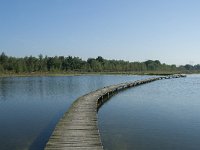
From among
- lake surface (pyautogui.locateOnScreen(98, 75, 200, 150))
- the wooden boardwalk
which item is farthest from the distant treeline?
the wooden boardwalk

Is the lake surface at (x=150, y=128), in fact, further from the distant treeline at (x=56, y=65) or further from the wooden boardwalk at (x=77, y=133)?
the distant treeline at (x=56, y=65)

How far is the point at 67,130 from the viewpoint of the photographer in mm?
16656

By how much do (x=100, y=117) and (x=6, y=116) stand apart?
7.62m

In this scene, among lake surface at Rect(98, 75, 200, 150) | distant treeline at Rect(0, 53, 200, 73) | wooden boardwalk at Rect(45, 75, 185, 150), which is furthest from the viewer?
distant treeline at Rect(0, 53, 200, 73)

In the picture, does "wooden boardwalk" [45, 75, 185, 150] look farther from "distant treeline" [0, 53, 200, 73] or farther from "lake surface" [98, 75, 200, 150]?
"distant treeline" [0, 53, 200, 73]

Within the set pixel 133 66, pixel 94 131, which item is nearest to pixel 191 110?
pixel 94 131

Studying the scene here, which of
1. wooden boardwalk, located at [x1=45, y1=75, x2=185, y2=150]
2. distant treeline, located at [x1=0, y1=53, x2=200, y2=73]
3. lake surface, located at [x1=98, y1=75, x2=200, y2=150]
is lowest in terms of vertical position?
lake surface, located at [x1=98, y1=75, x2=200, y2=150]

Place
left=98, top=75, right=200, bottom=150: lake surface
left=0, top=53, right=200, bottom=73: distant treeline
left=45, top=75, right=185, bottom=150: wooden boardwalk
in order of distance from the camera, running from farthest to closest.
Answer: left=0, top=53, right=200, bottom=73: distant treeline, left=98, top=75, right=200, bottom=150: lake surface, left=45, top=75, right=185, bottom=150: wooden boardwalk

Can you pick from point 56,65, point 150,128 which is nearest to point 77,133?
point 150,128

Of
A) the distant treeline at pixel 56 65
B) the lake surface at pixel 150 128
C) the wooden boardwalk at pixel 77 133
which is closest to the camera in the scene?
the wooden boardwalk at pixel 77 133

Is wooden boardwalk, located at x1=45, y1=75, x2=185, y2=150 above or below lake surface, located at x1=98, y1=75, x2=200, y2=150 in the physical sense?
above

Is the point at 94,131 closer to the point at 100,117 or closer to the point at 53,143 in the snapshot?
the point at 53,143

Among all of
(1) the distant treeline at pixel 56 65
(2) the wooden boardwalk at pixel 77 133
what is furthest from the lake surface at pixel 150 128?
(1) the distant treeline at pixel 56 65

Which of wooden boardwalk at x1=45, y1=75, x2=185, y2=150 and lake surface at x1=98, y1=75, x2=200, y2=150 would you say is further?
lake surface at x1=98, y1=75, x2=200, y2=150
